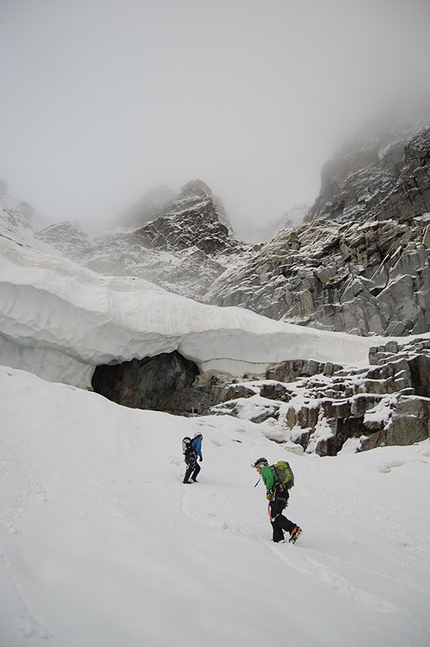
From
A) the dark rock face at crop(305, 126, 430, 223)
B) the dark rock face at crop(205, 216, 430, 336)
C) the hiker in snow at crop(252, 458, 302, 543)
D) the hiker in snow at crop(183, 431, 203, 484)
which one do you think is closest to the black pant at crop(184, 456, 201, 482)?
the hiker in snow at crop(183, 431, 203, 484)

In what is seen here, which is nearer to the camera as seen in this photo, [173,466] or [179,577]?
[179,577]

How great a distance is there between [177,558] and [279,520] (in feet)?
7.52

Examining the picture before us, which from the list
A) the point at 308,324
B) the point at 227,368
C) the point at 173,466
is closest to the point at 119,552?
the point at 173,466

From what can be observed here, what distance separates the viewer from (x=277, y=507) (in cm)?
522

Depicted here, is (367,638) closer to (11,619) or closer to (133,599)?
(133,599)

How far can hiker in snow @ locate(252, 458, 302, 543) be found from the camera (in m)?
5.14

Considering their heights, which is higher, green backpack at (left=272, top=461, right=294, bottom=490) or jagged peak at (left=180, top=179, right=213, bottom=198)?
jagged peak at (left=180, top=179, right=213, bottom=198)

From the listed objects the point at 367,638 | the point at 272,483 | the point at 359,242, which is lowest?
the point at 367,638

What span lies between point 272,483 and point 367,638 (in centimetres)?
Result: 278

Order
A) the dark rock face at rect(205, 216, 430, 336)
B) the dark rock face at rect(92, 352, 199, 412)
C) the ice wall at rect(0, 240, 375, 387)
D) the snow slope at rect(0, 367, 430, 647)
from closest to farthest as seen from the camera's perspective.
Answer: the snow slope at rect(0, 367, 430, 647), the ice wall at rect(0, 240, 375, 387), the dark rock face at rect(92, 352, 199, 412), the dark rock face at rect(205, 216, 430, 336)

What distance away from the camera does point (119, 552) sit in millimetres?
3248

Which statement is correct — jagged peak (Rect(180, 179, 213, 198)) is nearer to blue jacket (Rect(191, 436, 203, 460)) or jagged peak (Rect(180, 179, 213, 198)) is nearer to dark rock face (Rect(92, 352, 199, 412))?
dark rock face (Rect(92, 352, 199, 412))

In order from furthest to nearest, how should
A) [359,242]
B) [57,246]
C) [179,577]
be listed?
[57,246] < [359,242] < [179,577]

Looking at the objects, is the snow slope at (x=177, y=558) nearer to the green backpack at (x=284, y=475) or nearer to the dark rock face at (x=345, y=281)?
the green backpack at (x=284, y=475)
